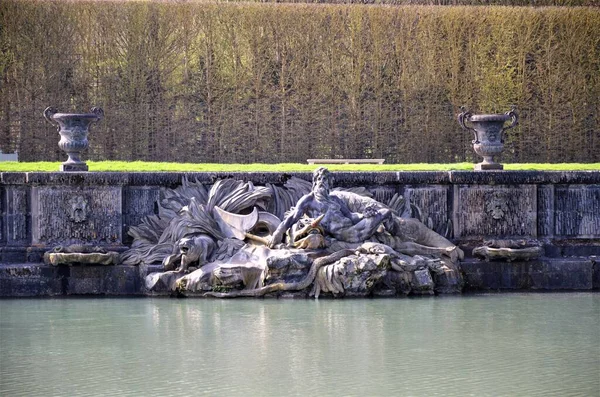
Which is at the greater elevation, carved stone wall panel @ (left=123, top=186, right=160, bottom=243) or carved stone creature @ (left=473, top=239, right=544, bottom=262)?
carved stone wall panel @ (left=123, top=186, right=160, bottom=243)

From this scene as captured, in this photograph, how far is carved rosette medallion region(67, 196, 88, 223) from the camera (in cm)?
1249

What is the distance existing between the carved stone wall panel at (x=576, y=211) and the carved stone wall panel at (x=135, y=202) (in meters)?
4.25

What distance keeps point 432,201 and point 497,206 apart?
687 mm

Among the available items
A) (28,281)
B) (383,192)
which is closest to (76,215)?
(28,281)

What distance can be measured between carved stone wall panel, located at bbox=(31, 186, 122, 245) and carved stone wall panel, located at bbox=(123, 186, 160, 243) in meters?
0.08

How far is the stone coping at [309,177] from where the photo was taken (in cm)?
1245

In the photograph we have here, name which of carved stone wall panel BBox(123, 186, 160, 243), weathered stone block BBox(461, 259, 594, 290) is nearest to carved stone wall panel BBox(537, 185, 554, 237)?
weathered stone block BBox(461, 259, 594, 290)

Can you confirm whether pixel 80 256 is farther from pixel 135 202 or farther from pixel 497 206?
pixel 497 206

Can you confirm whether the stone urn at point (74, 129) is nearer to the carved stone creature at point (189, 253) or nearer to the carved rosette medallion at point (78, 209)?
the carved rosette medallion at point (78, 209)

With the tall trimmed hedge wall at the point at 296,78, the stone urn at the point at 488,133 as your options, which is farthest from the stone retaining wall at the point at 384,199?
the tall trimmed hedge wall at the point at 296,78

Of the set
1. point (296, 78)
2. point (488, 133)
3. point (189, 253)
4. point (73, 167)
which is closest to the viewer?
point (189, 253)

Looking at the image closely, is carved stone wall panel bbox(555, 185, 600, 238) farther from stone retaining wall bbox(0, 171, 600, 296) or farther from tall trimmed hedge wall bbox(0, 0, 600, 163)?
tall trimmed hedge wall bbox(0, 0, 600, 163)

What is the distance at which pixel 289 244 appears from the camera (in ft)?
39.1

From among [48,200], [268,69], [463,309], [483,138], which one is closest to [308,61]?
[268,69]
